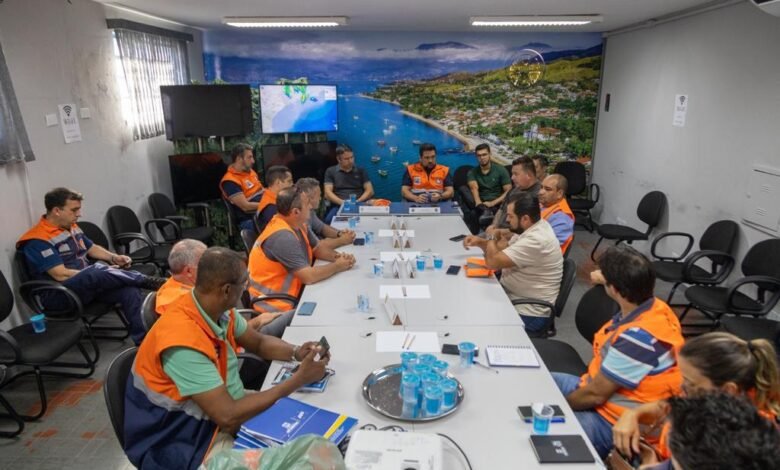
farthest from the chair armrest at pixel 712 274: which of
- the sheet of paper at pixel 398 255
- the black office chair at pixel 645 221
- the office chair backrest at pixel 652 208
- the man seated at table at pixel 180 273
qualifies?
the man seated at table at pixel 180 273

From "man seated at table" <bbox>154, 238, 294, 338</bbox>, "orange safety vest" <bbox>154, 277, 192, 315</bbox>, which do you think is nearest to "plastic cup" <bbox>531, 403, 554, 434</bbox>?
"man seated at table" <bbox>154, 238, 294, 338</bbox>

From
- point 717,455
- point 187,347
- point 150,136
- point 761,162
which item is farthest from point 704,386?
point 150,136

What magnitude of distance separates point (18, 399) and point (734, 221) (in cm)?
593

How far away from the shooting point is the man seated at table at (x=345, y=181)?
20.3 ft

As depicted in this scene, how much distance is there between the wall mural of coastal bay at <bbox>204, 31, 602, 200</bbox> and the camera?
23.8 ft

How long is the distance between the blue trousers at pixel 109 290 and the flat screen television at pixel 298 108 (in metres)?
3.50

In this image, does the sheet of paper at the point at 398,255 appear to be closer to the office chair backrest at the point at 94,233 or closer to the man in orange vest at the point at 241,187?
the man in orange vest at the point at 241,187

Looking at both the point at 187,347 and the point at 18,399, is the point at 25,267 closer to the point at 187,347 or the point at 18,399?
the point at 18,399

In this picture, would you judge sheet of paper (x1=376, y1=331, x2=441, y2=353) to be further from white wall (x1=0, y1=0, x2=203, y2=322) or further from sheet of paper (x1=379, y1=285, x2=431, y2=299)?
white wall (x1=0, y1=0, x2=203, y2=322)

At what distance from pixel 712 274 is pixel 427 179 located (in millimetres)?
3220

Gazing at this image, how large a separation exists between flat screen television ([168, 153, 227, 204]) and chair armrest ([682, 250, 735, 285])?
5.12 meters

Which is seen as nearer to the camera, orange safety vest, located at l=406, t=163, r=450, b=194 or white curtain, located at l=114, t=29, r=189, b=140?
white curtain, located at l=114, t=29, r=189, b=140

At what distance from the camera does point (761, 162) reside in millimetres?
4254

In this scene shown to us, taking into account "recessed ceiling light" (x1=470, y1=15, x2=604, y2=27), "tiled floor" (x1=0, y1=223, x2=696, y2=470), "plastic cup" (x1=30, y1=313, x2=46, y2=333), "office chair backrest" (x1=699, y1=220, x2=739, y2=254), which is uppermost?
"recessed ceiling light" (x1=470, y1=15, x2=604, y2=27)
